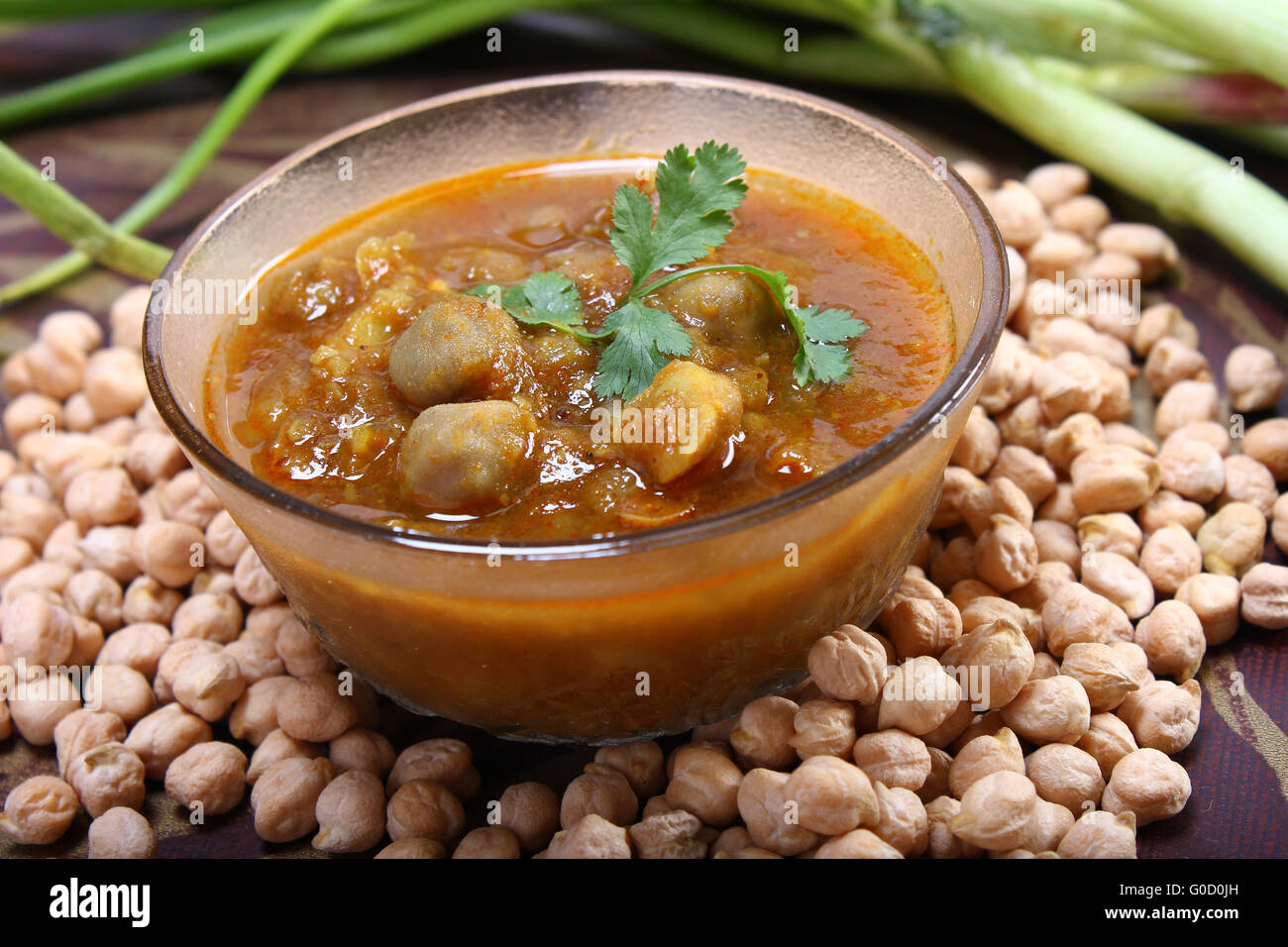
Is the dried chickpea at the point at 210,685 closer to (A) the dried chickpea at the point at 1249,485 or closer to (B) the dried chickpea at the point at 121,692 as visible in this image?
(B) the dried chickpea at the point at 121,692

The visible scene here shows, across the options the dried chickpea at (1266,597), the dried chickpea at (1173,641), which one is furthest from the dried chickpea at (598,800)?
the dried chickpea at (1266,597)

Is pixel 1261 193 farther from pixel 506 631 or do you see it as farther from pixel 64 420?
pixel 64 420

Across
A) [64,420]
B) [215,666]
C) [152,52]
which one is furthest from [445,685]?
[152,52]

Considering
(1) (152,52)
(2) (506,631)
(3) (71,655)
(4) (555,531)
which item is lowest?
(3) (71,655)

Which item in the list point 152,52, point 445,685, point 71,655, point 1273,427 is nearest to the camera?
point 445,685

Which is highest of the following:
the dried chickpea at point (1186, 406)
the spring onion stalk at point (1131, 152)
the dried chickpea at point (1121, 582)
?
the spring onion stalk at point (1131, 152)

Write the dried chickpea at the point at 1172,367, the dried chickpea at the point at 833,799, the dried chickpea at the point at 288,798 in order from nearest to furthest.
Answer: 1. the dried chickpea at the point at 833,799
2. the dried chickpea at the point at 288,798
3. the dried chickpea at the point at 1172,367

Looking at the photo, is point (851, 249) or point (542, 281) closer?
point (542, 281)
